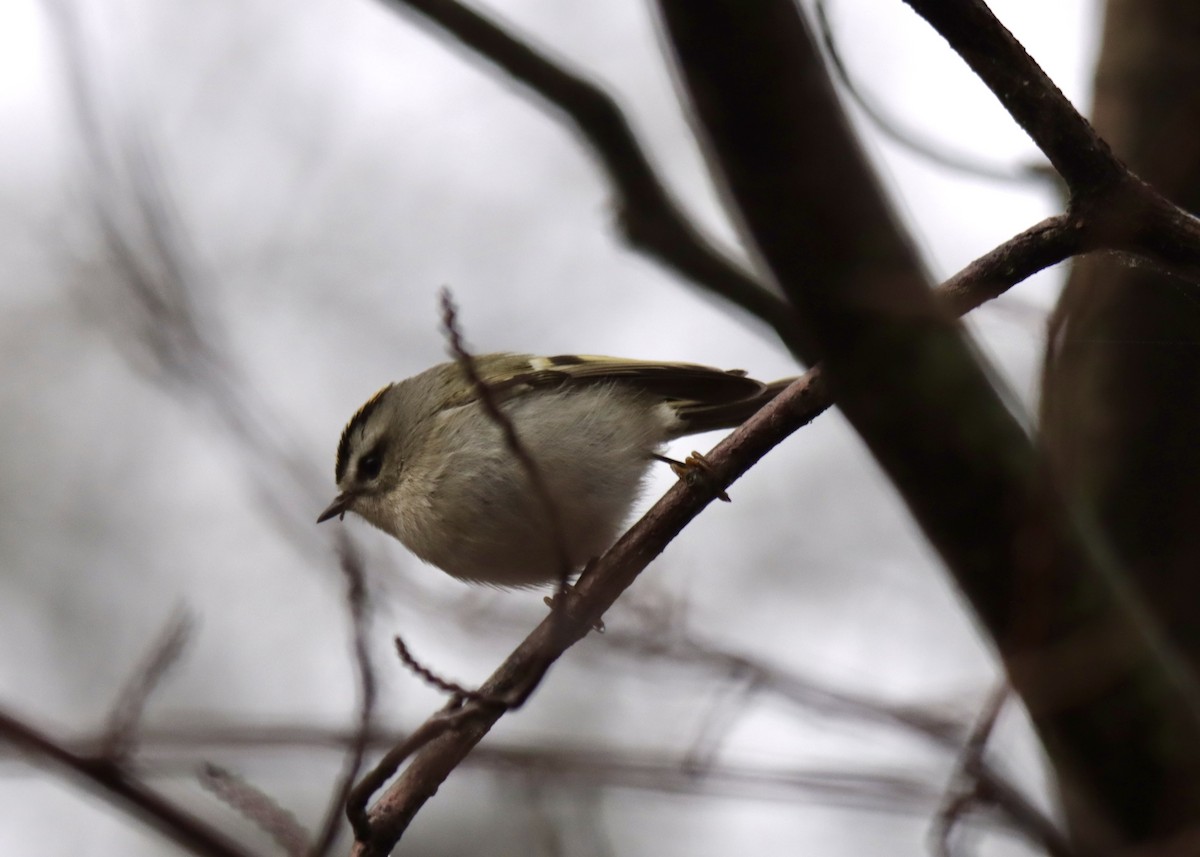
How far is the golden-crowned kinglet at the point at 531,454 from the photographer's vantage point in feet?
9.57

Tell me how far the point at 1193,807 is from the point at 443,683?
1872mm

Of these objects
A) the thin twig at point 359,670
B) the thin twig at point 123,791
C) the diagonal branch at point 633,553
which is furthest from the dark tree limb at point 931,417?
the thin twig at point 123,791

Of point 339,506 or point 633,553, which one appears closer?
point 633,553

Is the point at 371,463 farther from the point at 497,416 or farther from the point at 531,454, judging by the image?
the point at 497,416

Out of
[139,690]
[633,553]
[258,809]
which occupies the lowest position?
[258,809]

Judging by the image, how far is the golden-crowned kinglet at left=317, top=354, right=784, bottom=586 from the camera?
9.57ft

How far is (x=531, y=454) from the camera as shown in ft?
9.27

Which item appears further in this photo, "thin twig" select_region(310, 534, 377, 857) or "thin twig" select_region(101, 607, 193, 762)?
"thin twig" select_region(310, 534, 377, 857)

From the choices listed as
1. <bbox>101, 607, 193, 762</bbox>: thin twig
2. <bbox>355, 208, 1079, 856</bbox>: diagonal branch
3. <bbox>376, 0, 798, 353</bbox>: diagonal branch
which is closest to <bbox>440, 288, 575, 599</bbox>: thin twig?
<bbox>355, 208, 1079, 856</bbox>: diagonal branch

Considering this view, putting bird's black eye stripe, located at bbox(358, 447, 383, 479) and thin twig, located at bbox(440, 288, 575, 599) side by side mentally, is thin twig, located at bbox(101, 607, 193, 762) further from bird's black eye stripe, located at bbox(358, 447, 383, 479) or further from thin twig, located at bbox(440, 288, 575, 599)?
bird's black eye stripe, located at bbox(358, 447, 383, 479)

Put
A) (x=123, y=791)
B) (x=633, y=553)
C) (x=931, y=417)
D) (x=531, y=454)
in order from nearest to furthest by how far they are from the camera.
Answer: (x=123, y=791) < (x=633, y=553) < (x=931, y=417) < (x=531, y=454)

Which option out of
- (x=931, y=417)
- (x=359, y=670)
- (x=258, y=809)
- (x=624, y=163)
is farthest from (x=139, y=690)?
(x=624, y=163)


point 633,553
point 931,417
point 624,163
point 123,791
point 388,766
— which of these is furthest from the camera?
point 624,163

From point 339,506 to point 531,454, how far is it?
36.7 inches
